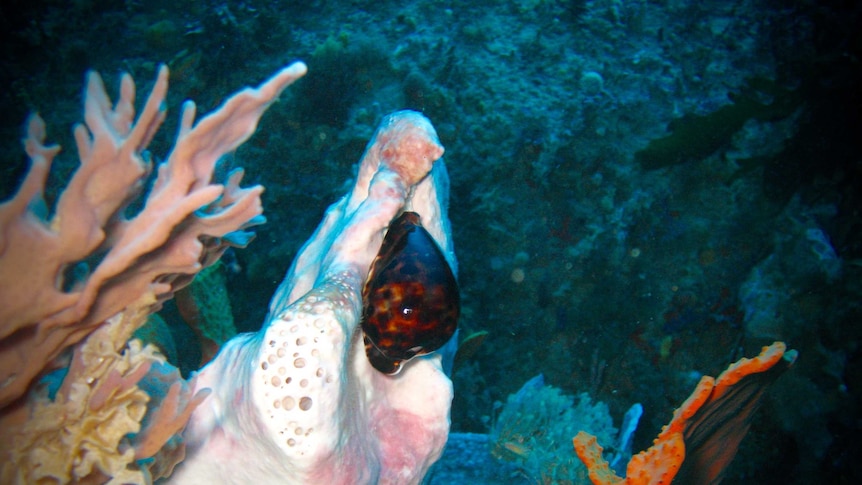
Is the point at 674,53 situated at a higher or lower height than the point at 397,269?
lower

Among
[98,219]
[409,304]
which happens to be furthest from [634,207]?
[98,219]

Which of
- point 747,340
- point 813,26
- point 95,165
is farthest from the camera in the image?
point 813,26

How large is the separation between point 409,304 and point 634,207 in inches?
151

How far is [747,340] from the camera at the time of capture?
4.40m

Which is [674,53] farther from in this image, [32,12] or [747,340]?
[32,12]

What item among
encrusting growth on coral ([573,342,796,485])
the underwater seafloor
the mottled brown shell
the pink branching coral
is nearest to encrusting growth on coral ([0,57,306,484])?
the pink branching coral

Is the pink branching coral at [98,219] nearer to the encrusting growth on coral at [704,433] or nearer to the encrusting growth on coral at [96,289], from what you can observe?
the encrusting growth on coral at [96,289]

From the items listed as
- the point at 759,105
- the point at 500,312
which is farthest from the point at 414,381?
the point at 759,105

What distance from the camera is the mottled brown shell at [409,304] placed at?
5.11ft

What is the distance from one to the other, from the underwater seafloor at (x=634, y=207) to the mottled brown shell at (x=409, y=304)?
2.65 m

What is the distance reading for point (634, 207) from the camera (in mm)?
4555

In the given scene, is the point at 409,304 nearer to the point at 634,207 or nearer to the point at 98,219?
the point at 98,219

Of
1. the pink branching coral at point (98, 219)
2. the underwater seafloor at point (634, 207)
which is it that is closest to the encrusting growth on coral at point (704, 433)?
the underwater seafloor at point (634, 207)

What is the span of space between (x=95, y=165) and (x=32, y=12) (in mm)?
7599
